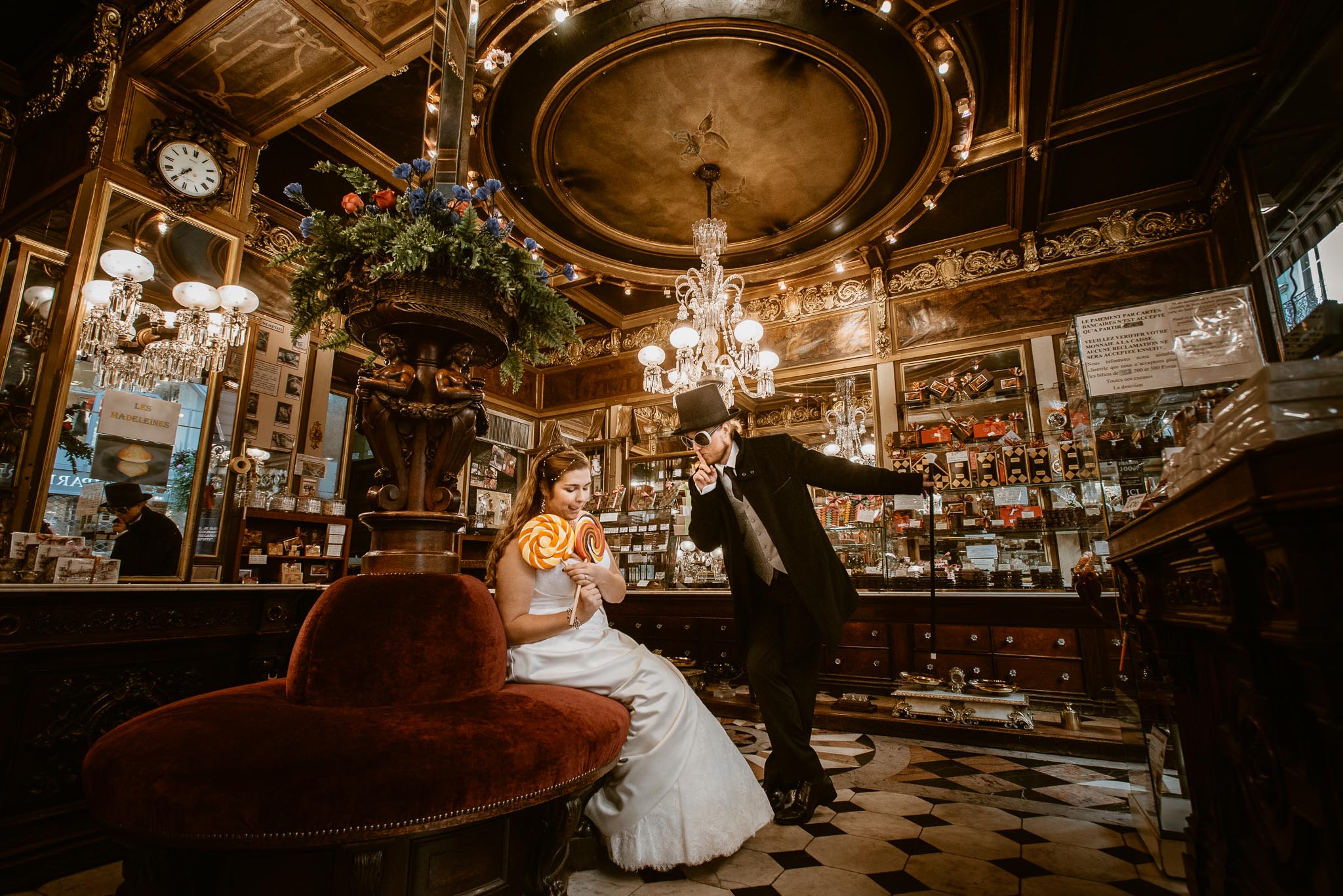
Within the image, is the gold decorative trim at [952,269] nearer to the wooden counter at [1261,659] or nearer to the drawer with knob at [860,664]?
the drawer with knob at [860,664]

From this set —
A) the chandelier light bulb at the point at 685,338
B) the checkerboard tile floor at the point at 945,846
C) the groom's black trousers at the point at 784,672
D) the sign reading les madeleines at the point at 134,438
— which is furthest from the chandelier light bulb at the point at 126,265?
the checkerboard tile floor at the point at 945,846

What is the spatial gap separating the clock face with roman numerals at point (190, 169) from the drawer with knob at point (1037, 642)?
6743 mm

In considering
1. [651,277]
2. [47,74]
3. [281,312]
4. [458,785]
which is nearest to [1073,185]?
[651,277]

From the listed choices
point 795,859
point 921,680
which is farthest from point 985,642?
point 795,859

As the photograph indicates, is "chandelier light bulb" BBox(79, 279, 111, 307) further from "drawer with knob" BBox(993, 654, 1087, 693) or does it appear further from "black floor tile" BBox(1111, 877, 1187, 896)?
"drawer with knob" BBox(993, 654, 1087, 693)

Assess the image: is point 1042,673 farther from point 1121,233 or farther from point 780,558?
point 1121,233

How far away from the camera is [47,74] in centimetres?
486

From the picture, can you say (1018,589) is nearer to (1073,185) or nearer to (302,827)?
(1073,185)

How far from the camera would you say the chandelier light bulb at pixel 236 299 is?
435 cm

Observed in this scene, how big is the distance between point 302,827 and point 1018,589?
488 cm

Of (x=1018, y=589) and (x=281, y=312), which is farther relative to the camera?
(x=281, y=312)

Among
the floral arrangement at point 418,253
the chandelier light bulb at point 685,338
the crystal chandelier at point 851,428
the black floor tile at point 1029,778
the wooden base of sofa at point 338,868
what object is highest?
the chandelier light bulb at point 685,338

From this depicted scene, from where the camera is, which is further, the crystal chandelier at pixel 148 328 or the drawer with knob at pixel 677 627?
the drawer with knob at pixel 677 627

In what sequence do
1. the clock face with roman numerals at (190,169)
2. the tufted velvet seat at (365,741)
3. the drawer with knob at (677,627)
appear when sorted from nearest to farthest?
the tufted velvet seat at (365,741) < the clock face with roman numerals at (190,169) < the drawer with knob at (677,627)
